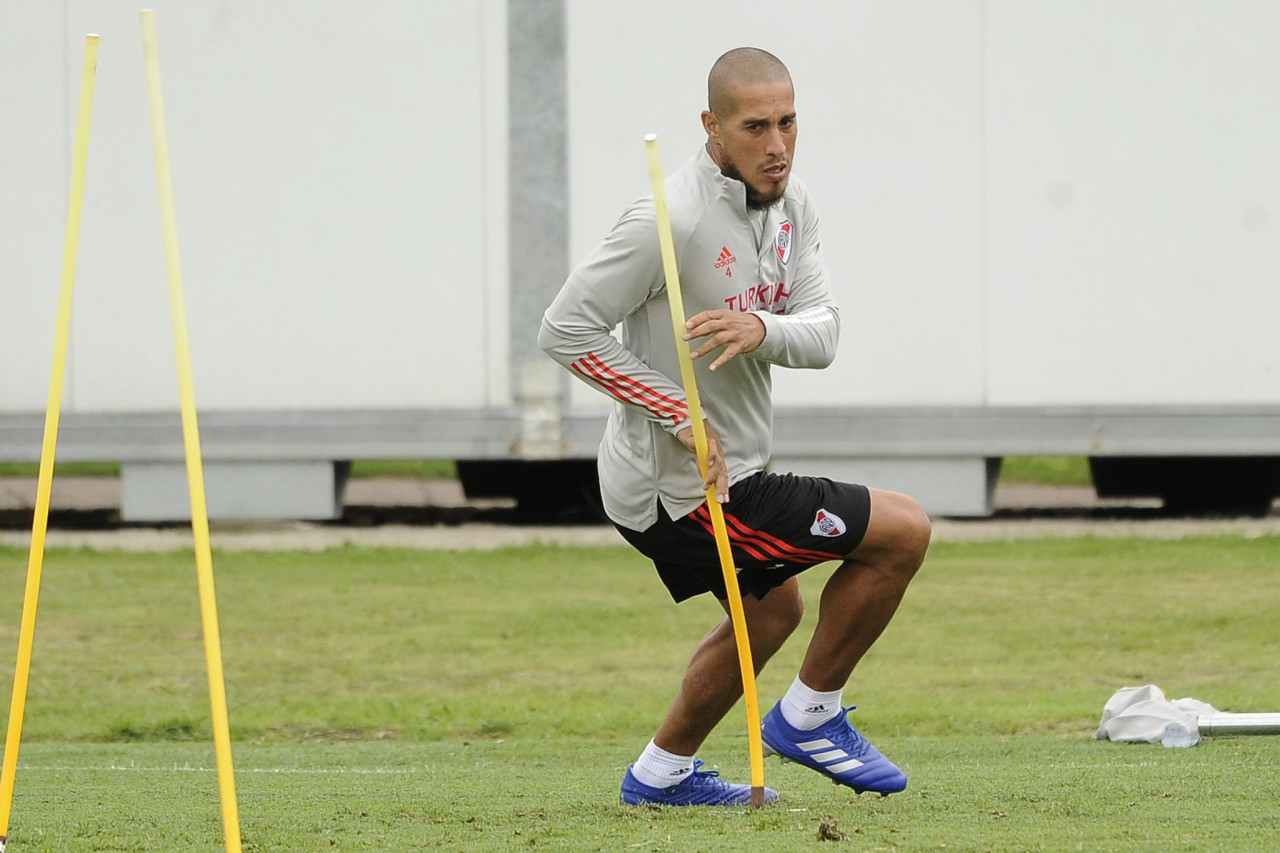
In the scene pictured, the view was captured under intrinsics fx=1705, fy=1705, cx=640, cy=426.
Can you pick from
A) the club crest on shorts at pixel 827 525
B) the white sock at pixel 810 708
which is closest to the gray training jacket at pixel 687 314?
the club crest on shorts at pixel 827 525

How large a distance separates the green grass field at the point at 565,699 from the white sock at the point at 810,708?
23cm

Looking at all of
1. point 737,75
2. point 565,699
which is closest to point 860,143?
point 565,699

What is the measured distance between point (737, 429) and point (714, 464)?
27cm

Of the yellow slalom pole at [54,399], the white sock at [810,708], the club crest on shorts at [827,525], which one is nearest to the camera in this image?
the yellow slalom pole at [54,399]

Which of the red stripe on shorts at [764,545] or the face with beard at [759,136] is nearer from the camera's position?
the face with beard at [759,136]

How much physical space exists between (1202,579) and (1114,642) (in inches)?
64.0

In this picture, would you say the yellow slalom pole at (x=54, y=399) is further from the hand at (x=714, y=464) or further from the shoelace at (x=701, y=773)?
the shoelace at (x=701, y=773)

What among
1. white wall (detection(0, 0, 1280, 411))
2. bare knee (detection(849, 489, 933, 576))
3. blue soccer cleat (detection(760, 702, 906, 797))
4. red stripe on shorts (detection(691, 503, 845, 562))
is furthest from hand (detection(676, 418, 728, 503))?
white wall (detection(0, 0, 1280, 411))

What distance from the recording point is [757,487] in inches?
171

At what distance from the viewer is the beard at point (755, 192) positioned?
424 cm

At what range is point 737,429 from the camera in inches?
174

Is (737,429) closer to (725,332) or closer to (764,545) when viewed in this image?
(764,545)

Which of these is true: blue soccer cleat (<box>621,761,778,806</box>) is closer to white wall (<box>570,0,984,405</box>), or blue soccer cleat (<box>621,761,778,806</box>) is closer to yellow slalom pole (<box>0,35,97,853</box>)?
yellow slalom pole (<box>0,35,97,853</box>)

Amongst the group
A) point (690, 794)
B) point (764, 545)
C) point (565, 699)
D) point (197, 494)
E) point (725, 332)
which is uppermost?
point (725, 332)
